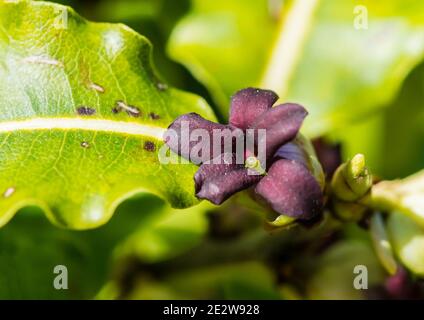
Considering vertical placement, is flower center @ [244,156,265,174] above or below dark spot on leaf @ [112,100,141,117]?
below

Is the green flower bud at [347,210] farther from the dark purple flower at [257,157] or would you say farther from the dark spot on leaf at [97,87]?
the dark spot on leaf at [97,87]

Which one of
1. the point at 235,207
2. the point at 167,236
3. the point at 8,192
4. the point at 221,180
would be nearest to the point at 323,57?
the point at 235,207

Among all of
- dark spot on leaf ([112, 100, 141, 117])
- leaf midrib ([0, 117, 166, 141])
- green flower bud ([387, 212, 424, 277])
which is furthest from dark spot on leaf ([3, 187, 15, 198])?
green flower bud ([387, 212, 424, 277])

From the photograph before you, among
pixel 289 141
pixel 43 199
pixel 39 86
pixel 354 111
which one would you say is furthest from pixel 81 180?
pixel 354 111

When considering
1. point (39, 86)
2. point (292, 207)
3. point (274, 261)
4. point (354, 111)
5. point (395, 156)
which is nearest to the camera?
point (292, 207)

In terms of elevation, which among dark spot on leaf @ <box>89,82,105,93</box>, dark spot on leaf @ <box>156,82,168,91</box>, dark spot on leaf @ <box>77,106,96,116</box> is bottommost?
dark spot on leaf @ <box>77,106,96,116</box>

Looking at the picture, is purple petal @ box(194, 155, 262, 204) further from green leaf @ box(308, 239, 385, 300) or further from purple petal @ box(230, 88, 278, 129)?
green leaf @ box(308, 239, 385, 300)

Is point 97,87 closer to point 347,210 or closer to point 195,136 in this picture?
point 195,136

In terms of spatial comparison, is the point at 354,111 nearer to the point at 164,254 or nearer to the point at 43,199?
the point at 164,254

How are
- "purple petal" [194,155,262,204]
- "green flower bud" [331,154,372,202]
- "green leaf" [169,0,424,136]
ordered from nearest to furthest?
1. "purple petal" [194,155,262,204]
2. "green flower bud" [331,154,372,202]
3. "green leaf" [169,0,424,136]
